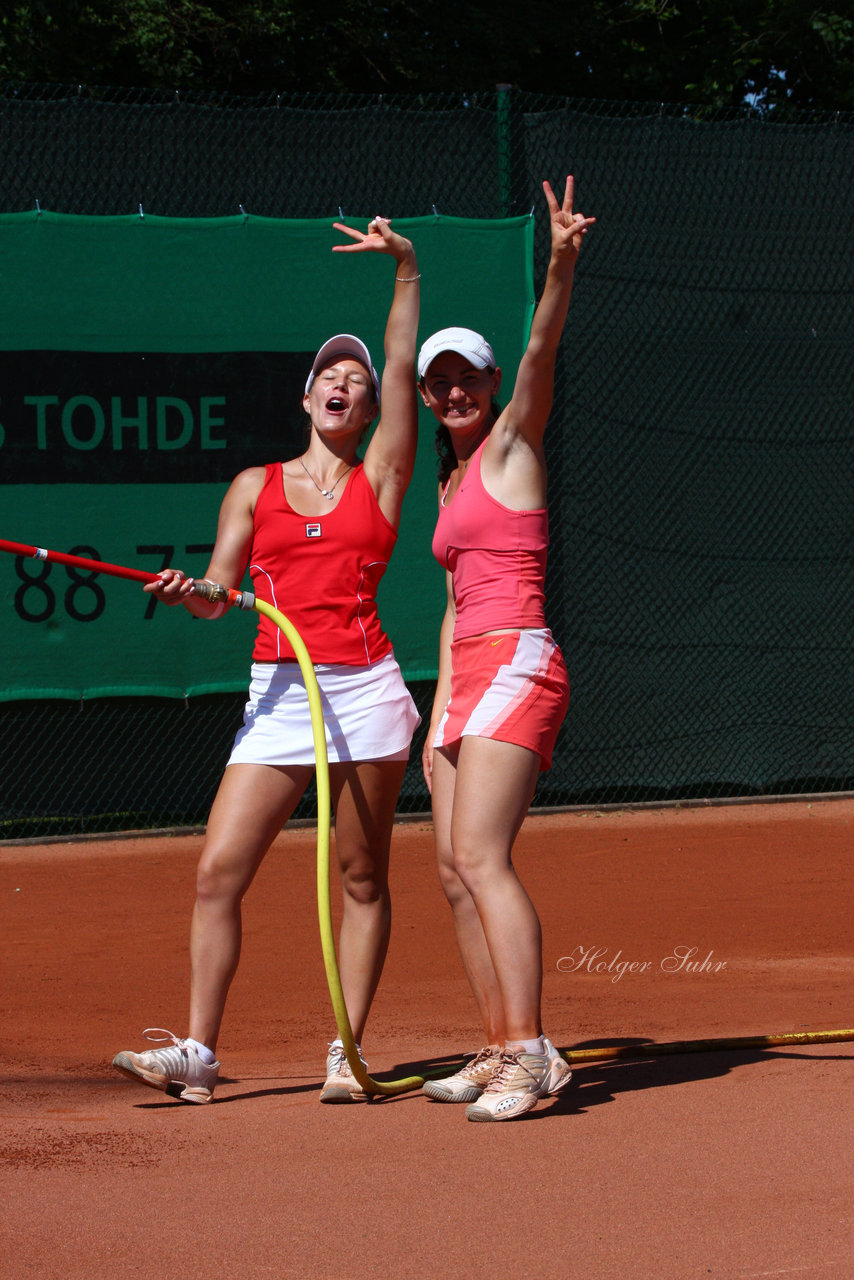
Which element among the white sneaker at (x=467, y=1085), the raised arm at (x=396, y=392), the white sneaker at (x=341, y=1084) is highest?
the raised arm at (x=396, y=392)

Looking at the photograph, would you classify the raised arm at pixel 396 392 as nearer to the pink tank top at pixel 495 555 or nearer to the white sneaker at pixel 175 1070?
the pink tank top at pixel 495 555

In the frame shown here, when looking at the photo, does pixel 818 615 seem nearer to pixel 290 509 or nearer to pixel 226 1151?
pixel 290 509

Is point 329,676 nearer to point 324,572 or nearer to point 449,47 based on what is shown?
point 324,572

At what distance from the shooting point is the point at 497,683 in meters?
3.58

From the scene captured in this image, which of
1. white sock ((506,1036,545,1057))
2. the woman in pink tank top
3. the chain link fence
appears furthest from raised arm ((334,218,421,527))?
the chain link fence

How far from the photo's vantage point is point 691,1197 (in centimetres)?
294

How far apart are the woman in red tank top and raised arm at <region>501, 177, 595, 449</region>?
1.55 feet

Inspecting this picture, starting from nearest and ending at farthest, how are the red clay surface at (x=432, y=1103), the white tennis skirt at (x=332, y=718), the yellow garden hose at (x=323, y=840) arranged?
the red clay surface at (x=432, y=1103)
the yellow garden hose at (x=323, y=840)
the white tennis skirt at (x=332, y=718)

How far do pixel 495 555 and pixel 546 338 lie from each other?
0.54 m

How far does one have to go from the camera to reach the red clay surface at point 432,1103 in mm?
2760

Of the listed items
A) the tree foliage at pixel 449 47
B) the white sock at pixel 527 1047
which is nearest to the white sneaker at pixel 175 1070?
the white sock at pixel 527 1047

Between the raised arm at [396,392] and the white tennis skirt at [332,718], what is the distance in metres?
0.47

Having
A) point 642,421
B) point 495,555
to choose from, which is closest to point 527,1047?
point 495,555

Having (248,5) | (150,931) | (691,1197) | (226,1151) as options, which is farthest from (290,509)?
(248,5)
